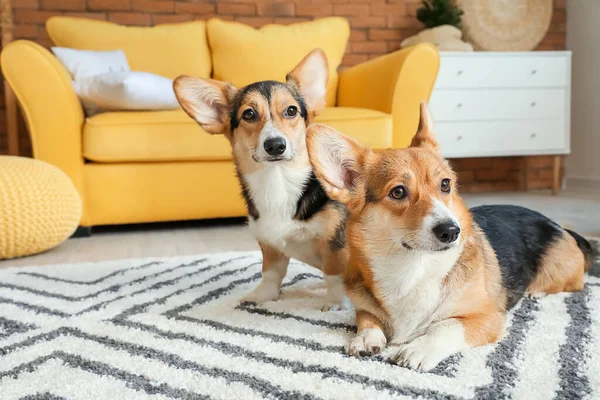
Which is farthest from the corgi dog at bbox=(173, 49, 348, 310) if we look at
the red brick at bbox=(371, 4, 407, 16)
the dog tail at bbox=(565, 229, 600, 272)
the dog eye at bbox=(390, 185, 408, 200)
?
the red brick at bbox=(371, 4, 407, 16)

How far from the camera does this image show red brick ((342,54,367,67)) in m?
4.38

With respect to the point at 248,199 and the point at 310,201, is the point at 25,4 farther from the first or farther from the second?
the point at 310,201

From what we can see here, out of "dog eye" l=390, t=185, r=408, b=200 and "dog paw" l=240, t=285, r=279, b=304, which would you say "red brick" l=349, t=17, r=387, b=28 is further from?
"dog eye" l=390, t=185, r=408, b=200

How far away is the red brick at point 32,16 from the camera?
383cm

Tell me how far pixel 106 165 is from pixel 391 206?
2.03 m

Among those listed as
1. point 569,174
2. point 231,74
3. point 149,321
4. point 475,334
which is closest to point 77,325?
point 149,321

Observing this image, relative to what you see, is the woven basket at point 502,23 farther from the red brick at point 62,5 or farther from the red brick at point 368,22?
the red brick at point 62,5

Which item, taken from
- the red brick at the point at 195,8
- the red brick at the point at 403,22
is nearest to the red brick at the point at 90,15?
the red brick at the point at 195,8

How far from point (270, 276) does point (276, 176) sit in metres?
0.30

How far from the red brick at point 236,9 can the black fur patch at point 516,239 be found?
304 centimetres

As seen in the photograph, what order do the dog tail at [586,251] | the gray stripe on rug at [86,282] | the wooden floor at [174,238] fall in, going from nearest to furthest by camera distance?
the dog tail at [586,251] < the gray stripe on rug at [86,282] < the wooden floor at [174,238]

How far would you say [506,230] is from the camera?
4.94 ft

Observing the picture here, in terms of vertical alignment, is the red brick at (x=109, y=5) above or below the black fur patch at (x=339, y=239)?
above

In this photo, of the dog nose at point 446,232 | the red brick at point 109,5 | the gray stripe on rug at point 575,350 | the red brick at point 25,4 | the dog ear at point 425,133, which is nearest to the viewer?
the gray stripe on rug at point 575,350
